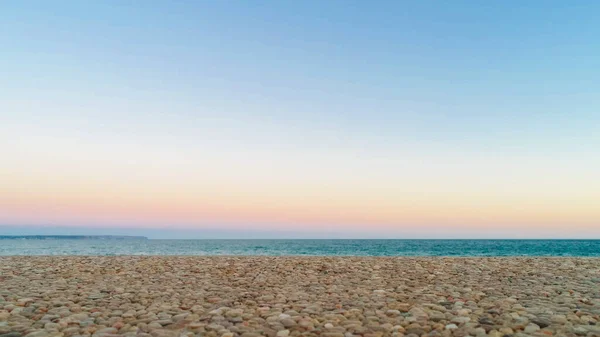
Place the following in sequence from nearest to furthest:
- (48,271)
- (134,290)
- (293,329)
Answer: (293,329) → (134,290) → (48,271)

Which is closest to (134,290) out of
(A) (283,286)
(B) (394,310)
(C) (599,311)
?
Answer: (A) (283,286)

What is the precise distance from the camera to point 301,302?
9023mm

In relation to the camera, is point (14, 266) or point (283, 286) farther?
point (14, 266)

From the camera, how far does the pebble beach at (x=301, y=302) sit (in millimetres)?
6742

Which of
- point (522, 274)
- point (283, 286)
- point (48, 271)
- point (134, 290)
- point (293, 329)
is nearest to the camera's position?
point (293, 329)

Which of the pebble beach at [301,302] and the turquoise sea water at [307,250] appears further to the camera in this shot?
the turquoise sea water at [307,250]

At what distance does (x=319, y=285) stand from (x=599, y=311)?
6210mm

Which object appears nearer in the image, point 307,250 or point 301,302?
point 301,302

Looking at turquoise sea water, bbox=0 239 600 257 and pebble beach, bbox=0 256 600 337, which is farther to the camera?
turquoise sea water, bbox=0 239 600 257

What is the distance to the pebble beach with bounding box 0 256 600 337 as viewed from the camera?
6.74 meters

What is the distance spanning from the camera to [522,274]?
13.8m

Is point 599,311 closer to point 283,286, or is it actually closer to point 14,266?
point 283,286

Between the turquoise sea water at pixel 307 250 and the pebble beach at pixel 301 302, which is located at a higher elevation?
the pebble beach at pixel 301 302

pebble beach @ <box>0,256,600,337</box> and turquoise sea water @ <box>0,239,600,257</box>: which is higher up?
pebble beach @ <box>0,256,600,337</box>
